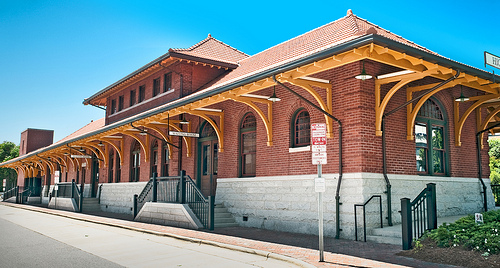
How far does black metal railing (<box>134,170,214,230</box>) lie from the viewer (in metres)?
14.7

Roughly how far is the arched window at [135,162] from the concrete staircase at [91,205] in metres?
4.10

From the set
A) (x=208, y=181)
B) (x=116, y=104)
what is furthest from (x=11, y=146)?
(x=208, y=181)

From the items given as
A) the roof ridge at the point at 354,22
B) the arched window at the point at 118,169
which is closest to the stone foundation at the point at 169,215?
the roof ridge at the point at 354,22

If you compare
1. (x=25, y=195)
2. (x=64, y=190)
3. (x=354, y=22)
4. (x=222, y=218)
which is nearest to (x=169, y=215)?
(x=222, y=218)

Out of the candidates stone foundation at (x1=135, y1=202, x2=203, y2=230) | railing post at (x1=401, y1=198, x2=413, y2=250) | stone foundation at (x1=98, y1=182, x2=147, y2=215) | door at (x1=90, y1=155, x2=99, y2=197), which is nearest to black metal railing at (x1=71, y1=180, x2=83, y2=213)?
stone foundation at (x1=98, y1=182, x2=147, y2=215)

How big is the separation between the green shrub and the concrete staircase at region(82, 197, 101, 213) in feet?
73.8

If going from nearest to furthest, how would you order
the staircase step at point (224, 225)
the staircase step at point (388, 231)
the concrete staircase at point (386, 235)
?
the concrete staircase at point (386, 235) < the staircase step at point (388, 231) < the staircase step at point (224, 225)

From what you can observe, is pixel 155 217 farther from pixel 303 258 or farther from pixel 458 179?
pixel 458 179

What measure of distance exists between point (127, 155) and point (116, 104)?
506 centimetres

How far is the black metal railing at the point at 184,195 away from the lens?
14688mm

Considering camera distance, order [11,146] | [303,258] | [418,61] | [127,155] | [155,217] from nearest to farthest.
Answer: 1. [303,258]
2. [418,61]
3. [155,217]
4. [127,155]
5. [11,146]

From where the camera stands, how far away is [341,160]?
12.2 meters

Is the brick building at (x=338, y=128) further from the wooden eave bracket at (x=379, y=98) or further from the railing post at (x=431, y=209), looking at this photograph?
the railing post at (x=431, y=209)

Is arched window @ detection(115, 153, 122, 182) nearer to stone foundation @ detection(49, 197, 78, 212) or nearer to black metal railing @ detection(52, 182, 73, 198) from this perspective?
stone foundation @ detection(49, 197, 78, 212)
